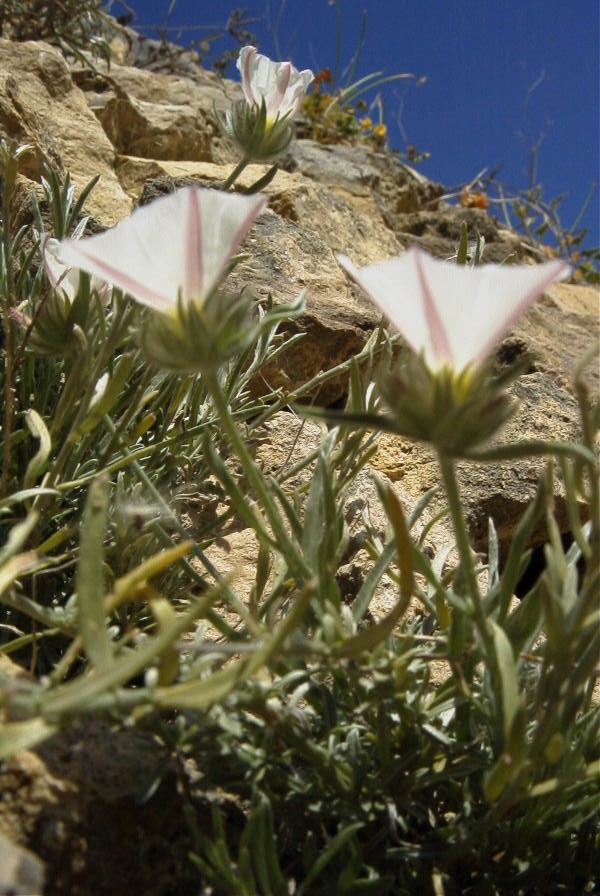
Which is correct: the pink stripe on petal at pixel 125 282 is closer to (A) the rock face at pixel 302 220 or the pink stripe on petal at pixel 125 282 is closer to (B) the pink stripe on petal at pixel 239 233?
(B) the pink stripe on petal at pixel 239 233

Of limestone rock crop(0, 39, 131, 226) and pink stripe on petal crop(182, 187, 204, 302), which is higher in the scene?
pink stripe on petal crop(182, 187, 204, 302)

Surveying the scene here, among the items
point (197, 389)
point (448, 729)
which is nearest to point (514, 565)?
point (448, 729)

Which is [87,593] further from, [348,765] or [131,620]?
[131,620]

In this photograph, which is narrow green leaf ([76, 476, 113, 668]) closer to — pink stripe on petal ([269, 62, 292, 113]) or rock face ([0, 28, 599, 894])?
rock face ([0, 28, 599, 894])

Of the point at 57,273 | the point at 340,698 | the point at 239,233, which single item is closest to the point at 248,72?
the point at 57,273

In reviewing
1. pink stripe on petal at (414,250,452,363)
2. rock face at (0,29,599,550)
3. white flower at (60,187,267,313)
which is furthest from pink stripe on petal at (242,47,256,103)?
pink stripe on petal at (414,250,452,363)

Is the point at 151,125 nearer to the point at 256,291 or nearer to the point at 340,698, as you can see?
the point at 256,291
